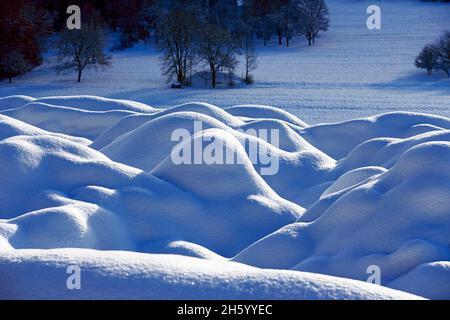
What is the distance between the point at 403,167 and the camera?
614cm

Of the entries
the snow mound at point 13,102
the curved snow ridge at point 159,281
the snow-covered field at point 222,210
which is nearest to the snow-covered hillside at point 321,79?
the snow mound at point 13,102

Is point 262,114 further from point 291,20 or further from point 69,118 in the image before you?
point 291,20

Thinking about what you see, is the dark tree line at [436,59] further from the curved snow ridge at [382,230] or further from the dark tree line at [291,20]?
the curved snow ridge at [382,230]

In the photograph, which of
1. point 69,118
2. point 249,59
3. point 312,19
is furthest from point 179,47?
point 69,118

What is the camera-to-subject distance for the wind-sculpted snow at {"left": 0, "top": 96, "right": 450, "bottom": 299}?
364 centimetres

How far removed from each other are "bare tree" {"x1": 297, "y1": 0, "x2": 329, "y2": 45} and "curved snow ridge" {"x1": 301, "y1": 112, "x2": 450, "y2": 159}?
104ft

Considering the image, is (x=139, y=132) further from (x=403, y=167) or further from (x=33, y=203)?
(x=403, y=167)

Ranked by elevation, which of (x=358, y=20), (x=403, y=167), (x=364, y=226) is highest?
(x=358, y=20)

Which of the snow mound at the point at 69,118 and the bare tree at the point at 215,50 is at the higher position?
the bare tree at the point at 215,50

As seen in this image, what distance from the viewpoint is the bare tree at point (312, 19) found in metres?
42.7

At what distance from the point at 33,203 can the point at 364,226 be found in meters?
3.55

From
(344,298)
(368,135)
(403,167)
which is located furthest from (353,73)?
(344,298)

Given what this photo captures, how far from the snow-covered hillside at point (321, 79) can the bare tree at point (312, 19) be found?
0.84 meters

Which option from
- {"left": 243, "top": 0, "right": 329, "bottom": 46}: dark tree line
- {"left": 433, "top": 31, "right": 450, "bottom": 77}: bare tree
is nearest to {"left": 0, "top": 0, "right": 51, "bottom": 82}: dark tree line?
{"left": 243, "top": 0, "right": 329, "bottom": 46}: dark tree line
